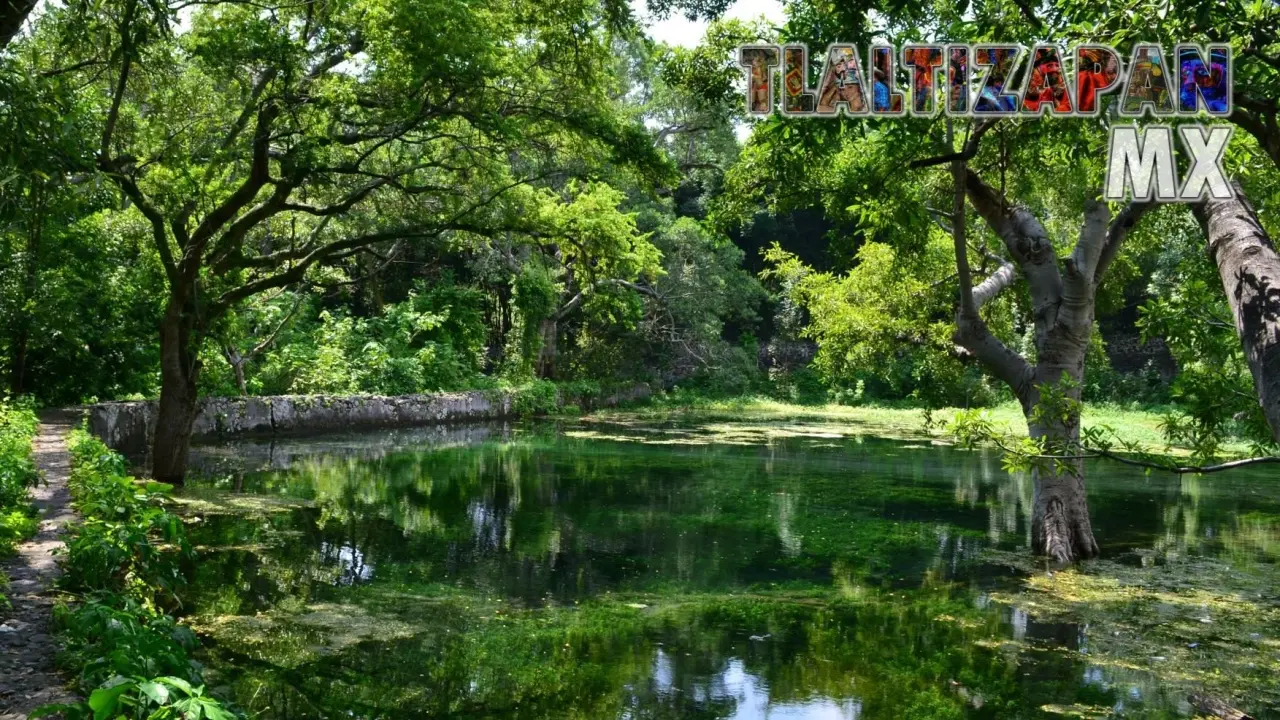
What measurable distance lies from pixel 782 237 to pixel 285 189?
2947 centimetres

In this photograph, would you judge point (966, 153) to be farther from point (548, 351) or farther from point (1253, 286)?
point (548, 351)

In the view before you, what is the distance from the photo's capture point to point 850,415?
1217 inches

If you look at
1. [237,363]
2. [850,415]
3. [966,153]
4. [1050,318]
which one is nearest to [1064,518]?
[1050,318]

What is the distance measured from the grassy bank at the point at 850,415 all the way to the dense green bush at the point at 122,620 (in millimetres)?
19289

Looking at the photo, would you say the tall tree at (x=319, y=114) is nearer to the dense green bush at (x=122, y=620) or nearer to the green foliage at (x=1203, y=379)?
the dense green bush at (x=122, y=620)

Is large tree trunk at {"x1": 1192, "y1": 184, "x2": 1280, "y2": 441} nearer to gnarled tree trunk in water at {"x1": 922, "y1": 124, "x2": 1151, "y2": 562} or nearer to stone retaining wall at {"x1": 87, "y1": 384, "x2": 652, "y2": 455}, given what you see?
gnarled tree trunk in water at {"x1": 922, "y1": 124, "x2": 1151, "y2": 562}

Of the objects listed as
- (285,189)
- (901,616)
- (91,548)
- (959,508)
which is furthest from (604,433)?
(91,548)

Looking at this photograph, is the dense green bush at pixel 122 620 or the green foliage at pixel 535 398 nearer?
the dense green bush at pixel 122 620

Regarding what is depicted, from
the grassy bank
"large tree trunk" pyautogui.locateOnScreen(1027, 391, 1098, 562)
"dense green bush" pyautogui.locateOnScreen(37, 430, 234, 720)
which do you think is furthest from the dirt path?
the grassy bank

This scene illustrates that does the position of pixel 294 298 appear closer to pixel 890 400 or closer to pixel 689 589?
pixel 689 589

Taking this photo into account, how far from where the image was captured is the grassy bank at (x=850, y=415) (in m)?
24.9

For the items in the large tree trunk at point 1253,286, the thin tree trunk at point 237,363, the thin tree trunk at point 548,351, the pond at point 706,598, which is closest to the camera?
the large tree trunk at point 1253,286

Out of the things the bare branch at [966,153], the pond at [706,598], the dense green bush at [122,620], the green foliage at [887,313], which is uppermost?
the bare branch at [966,153]

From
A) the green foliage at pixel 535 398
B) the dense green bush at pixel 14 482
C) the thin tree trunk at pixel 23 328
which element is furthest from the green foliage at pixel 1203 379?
the green foliage at pixel 535 398
